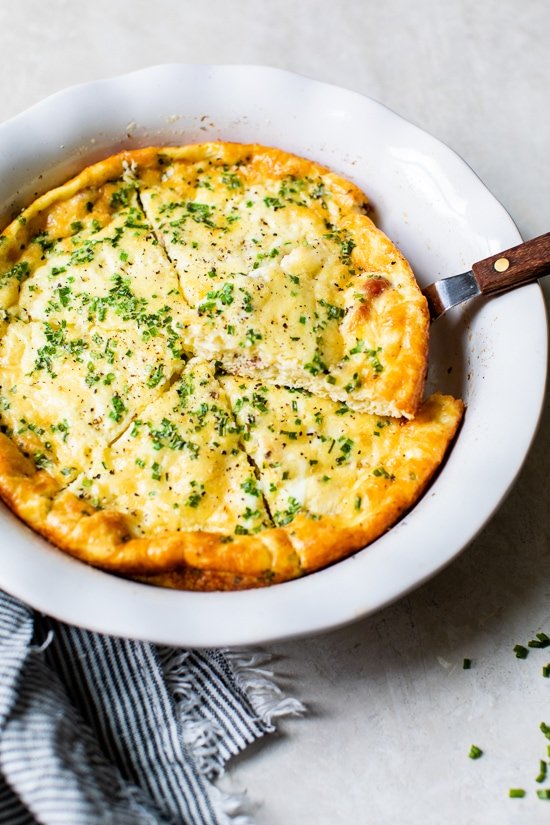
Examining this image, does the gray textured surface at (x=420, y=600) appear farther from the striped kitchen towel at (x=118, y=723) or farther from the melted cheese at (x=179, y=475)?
the melted cheese at (x=179, y=475)

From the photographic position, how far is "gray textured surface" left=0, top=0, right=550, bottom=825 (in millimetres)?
3816

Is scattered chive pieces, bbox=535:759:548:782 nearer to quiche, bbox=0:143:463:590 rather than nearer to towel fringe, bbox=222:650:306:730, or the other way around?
towel fringe, bbox=222:650:306:730

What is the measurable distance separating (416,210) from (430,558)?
1941mm

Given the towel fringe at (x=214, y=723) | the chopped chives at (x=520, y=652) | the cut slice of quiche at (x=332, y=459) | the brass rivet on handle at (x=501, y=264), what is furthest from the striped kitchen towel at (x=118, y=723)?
the brass rivet on handle at (x=501, y=264)

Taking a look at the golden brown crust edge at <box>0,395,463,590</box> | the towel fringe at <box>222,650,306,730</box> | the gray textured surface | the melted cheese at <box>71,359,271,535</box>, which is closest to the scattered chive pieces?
the gray textured surface

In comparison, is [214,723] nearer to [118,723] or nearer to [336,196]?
[118,723]

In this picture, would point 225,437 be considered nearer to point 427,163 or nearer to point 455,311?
point 455,311

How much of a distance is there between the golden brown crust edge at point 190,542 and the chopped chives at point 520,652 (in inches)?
32.4

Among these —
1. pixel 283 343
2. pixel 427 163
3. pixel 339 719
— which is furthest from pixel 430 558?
pixel 427 163

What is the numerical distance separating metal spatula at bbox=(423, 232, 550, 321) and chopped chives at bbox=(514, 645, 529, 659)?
1544mm

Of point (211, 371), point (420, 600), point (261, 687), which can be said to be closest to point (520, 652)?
point (420, 600)

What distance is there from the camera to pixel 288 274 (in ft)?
14.4

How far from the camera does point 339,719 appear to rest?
12.9 ft

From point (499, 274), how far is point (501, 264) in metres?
0.05
